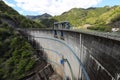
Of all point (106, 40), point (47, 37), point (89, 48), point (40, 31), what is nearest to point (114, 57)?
point (106, 40)

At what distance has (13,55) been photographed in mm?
72500

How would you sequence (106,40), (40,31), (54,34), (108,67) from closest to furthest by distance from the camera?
(108,67) → (106,40) → (54,34) → (40,31)

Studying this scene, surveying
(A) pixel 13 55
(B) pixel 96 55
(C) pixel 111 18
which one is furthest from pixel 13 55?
(B) pixel 96 55

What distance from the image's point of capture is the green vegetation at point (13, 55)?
6259 cm

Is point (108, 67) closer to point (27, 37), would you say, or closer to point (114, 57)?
point (114, 57)

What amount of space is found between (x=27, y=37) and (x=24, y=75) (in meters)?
30.7

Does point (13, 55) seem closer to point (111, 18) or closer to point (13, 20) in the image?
point (13, 20)

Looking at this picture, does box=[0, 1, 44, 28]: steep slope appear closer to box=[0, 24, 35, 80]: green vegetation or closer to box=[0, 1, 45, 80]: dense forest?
box=[0, 1, 45, 80]: dense forest

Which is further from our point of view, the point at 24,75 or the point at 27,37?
the point at 27,37

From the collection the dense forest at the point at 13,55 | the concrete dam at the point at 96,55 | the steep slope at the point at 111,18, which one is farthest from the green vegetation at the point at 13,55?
the steep slope at the point at 111,18

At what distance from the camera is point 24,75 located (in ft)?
196

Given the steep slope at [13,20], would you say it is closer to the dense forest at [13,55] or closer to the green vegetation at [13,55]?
the dense forest at [13,55]

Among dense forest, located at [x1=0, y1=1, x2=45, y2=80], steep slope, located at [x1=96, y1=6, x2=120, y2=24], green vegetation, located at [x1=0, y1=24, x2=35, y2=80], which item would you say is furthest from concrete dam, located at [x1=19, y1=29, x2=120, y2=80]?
green vegetation, located at [x1=0, y1=24, x2=35, y2=80]

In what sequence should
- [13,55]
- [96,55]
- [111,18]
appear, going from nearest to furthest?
[96,55] → [111,18] → [13,55]
